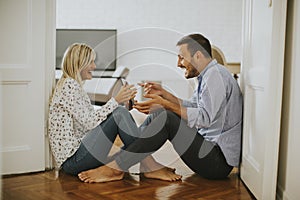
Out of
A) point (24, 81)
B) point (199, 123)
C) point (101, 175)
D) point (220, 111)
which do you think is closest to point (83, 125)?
point (101, 175)

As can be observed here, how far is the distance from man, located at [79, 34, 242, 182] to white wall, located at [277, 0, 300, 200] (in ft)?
1.48

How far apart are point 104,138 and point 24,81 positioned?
2.06 feet

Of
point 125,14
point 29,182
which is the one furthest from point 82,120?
point 125,14

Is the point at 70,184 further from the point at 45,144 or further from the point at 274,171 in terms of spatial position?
the point at 274,171

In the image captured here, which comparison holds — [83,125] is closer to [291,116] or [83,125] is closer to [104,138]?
[104,138]

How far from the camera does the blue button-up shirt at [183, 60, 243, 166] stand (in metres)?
2.62

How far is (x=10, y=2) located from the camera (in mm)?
2768

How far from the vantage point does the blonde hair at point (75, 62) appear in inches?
112

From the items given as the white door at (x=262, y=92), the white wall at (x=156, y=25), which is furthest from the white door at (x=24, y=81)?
the white wall at (x=156, y=25)

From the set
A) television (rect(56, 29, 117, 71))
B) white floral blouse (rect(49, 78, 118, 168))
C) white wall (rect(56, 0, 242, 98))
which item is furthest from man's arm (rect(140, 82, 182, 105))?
television (rect(56, 29, 117, 71))

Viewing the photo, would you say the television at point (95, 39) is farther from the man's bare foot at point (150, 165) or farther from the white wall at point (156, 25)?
the man's bare foot at point (150, 165)

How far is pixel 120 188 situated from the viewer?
2.59 m

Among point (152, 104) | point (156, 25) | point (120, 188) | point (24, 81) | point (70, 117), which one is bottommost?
point (120, 188)

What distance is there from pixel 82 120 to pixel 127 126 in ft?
0.98
